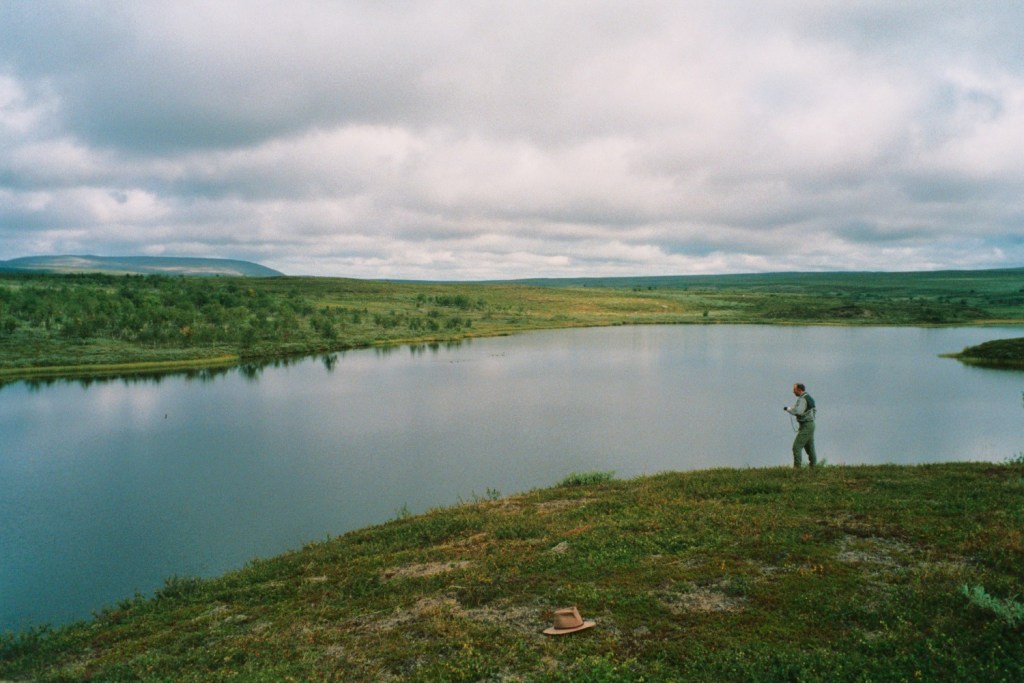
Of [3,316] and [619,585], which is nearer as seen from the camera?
[619,585]

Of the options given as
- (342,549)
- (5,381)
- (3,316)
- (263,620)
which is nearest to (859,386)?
(342,549)

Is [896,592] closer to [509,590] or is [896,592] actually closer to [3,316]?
[509,590]

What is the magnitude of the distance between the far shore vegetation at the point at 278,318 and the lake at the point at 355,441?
36.8ft

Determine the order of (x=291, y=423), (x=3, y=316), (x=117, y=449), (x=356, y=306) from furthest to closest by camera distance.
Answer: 1. (x=356, y=306)
2. (x=3, y=316)
3. (x=291, y=423)
4. (x=117, y=449)

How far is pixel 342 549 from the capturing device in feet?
48.9

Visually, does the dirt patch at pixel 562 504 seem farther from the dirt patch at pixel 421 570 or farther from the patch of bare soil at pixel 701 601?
the patch of bare soil at pixel 701 601

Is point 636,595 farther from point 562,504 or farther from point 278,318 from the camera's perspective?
point 278,318

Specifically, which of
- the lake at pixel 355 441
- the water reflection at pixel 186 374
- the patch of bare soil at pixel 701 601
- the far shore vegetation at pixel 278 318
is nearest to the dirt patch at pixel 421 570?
the patch of bare soil at pixel 701 601

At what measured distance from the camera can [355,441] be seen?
3212 centimetres

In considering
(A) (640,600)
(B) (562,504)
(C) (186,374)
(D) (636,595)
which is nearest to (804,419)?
(B) (562,504)

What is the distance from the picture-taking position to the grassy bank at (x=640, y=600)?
772 centimetres

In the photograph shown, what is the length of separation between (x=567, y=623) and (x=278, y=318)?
294 feet

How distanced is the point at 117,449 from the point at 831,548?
3406cm

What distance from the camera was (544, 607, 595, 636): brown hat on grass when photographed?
8.77m
